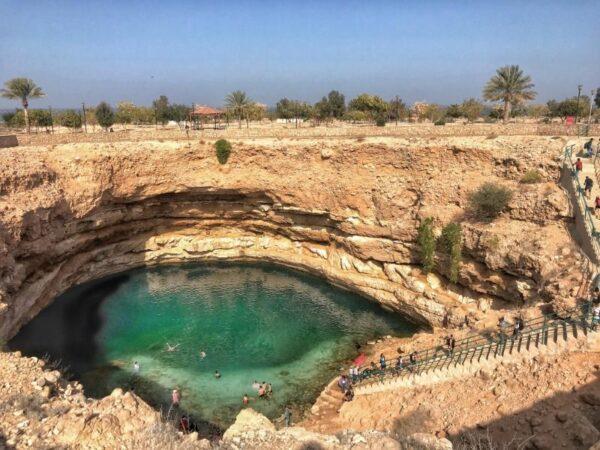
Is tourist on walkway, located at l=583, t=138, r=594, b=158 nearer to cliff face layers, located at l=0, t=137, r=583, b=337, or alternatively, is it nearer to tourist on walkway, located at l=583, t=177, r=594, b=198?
cliff face layers, located at l=0, t=137, r=583, b=337

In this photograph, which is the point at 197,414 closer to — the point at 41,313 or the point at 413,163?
the point at 41,313

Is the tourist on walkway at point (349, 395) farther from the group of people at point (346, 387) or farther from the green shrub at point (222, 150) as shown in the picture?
the green shrub at point (222, 150)

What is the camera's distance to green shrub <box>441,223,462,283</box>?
24891mm

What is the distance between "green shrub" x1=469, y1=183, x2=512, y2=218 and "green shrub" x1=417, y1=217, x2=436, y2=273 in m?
3.03

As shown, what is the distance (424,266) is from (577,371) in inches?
547

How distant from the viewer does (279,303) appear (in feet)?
96.3

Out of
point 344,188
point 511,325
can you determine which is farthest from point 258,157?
point 511,325

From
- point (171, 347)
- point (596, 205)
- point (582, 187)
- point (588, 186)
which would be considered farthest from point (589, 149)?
point (171, 347)

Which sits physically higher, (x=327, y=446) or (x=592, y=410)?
(x=327, y=446)

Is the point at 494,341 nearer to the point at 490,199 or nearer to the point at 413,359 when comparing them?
the point at 413,359

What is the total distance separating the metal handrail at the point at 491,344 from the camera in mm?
14930

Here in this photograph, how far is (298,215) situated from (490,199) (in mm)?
15385

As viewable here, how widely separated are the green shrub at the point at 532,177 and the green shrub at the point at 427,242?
6155 millimetres

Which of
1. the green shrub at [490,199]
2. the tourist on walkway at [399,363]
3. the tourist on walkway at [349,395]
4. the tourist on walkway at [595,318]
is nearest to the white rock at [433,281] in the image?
the green shrub at [490,199]
